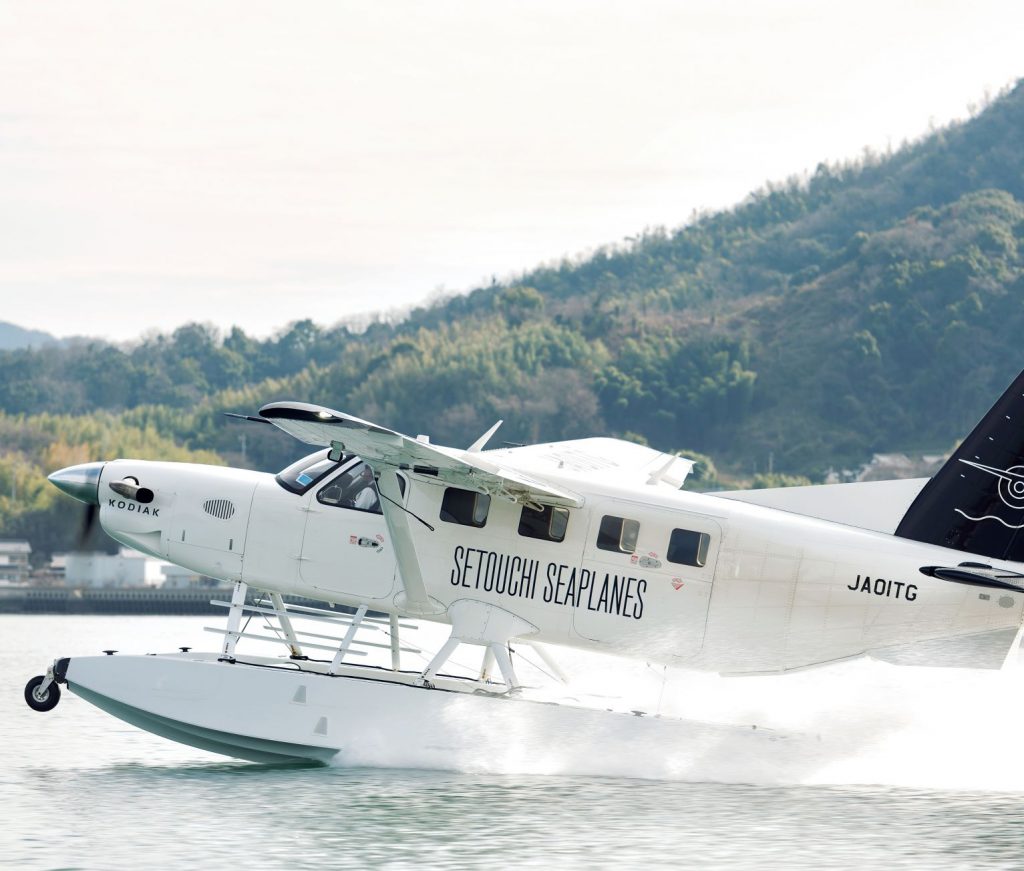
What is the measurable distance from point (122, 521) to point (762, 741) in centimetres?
707

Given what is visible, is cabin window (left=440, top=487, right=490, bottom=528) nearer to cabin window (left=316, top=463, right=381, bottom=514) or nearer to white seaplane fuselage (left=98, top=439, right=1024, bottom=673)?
white seaplane fuselage (left=98, top=439, right=1024, bottom=673)

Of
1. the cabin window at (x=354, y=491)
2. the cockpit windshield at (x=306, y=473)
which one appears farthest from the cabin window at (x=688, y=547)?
the cockpit windshield at (x=306, y=473)

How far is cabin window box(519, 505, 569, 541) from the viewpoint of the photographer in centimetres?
1567

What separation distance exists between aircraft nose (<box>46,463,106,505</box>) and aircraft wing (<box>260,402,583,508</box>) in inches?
133

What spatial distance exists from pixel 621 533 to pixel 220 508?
4254 mm

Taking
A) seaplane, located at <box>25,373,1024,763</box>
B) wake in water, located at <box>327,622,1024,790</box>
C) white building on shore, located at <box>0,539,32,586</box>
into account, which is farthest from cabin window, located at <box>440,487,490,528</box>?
white building on shore, located at <box>0,539,32,586</box>

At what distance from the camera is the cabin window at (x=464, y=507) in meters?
15.8

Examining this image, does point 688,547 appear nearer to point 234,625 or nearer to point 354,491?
point 354,491

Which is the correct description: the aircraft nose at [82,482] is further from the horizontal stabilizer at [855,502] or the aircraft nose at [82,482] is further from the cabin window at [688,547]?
the horizontal stabilizer at [855,502]

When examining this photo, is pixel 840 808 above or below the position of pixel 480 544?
below

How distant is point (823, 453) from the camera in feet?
440

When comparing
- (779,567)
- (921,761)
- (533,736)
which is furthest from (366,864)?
(921,761)

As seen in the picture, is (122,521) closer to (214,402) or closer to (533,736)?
(533,736)

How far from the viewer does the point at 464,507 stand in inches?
623
